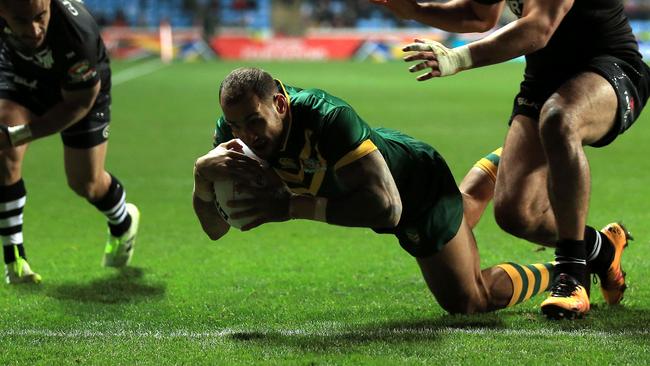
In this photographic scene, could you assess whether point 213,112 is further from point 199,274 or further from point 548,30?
point 548,30

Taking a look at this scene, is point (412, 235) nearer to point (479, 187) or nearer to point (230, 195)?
point (479, 187)

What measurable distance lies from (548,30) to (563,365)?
1672 mm

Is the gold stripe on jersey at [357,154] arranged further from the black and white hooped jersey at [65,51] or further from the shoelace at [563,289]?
the black and white hooped jersey at [65,51]

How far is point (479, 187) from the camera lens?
19.2 ft

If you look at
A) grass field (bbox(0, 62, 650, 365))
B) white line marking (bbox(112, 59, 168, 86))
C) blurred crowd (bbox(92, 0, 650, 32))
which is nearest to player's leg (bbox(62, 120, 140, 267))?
grass field (bbox(0, 62, 650, 365))

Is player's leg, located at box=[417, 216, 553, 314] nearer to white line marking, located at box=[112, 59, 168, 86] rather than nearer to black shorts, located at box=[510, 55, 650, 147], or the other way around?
black shorts, located at box=[510, 55, 650, 147]

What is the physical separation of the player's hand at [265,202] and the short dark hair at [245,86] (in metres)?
0.39

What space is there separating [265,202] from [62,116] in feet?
7.04

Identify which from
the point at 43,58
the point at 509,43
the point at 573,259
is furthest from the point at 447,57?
the point at 43,58

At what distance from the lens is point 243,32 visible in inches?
1394

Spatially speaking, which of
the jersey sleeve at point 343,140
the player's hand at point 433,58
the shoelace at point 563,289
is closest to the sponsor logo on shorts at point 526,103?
the player's hand at point 433,58

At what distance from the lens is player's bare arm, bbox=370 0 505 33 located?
5859 millimetres

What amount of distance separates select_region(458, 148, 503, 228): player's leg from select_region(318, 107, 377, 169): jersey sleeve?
128 centimetres

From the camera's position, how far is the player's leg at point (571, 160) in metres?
5.00
